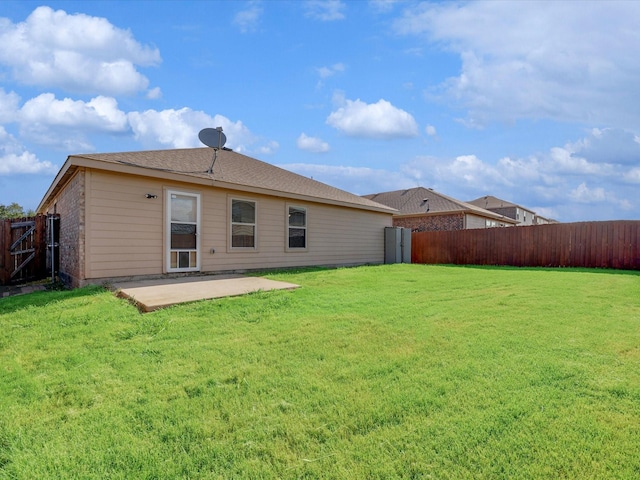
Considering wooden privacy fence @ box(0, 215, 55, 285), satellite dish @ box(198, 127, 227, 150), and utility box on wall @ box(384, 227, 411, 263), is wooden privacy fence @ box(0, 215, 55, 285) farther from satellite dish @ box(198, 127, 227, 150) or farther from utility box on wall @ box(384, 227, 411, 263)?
utility box on wall @ box(384, 227, 411, 263)

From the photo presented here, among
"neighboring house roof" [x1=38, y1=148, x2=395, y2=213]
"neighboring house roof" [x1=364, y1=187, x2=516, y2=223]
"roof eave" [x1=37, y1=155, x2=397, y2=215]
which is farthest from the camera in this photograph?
"neighboring house roof" [x1=364, y1=187, x2=516, y2=223]

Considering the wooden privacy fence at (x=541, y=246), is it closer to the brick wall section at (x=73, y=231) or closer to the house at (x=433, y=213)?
the house at (x=433, y=213)

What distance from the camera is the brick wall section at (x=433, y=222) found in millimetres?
A: 20828

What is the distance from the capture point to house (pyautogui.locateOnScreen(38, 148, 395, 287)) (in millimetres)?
7207

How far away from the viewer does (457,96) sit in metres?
11.5

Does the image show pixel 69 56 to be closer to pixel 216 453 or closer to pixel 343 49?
pixel 343 49

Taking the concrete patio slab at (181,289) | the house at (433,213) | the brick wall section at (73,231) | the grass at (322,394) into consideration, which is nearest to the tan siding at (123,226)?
the brick wall section at (73,231)

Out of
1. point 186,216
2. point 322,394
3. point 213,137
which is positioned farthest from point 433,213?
point 322,394

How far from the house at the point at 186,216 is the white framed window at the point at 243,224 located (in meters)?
0.03

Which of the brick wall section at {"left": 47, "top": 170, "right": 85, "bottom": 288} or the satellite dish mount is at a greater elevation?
the satellite dish mount

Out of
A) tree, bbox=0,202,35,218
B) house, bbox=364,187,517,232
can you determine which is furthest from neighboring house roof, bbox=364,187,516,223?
tree, bbox=0,202,35,218

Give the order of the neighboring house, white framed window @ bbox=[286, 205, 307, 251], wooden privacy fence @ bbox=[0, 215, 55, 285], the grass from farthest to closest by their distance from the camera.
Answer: the neighboring house → white framed window @ bbox=[286, 205, 307, 251] → wooden privacy fence @ bbox=[0, 215, 55, 285] → the grass

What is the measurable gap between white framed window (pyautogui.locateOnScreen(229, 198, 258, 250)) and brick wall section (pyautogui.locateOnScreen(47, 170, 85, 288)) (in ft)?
10.9

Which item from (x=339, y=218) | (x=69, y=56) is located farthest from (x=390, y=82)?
(x=69, y=56)
